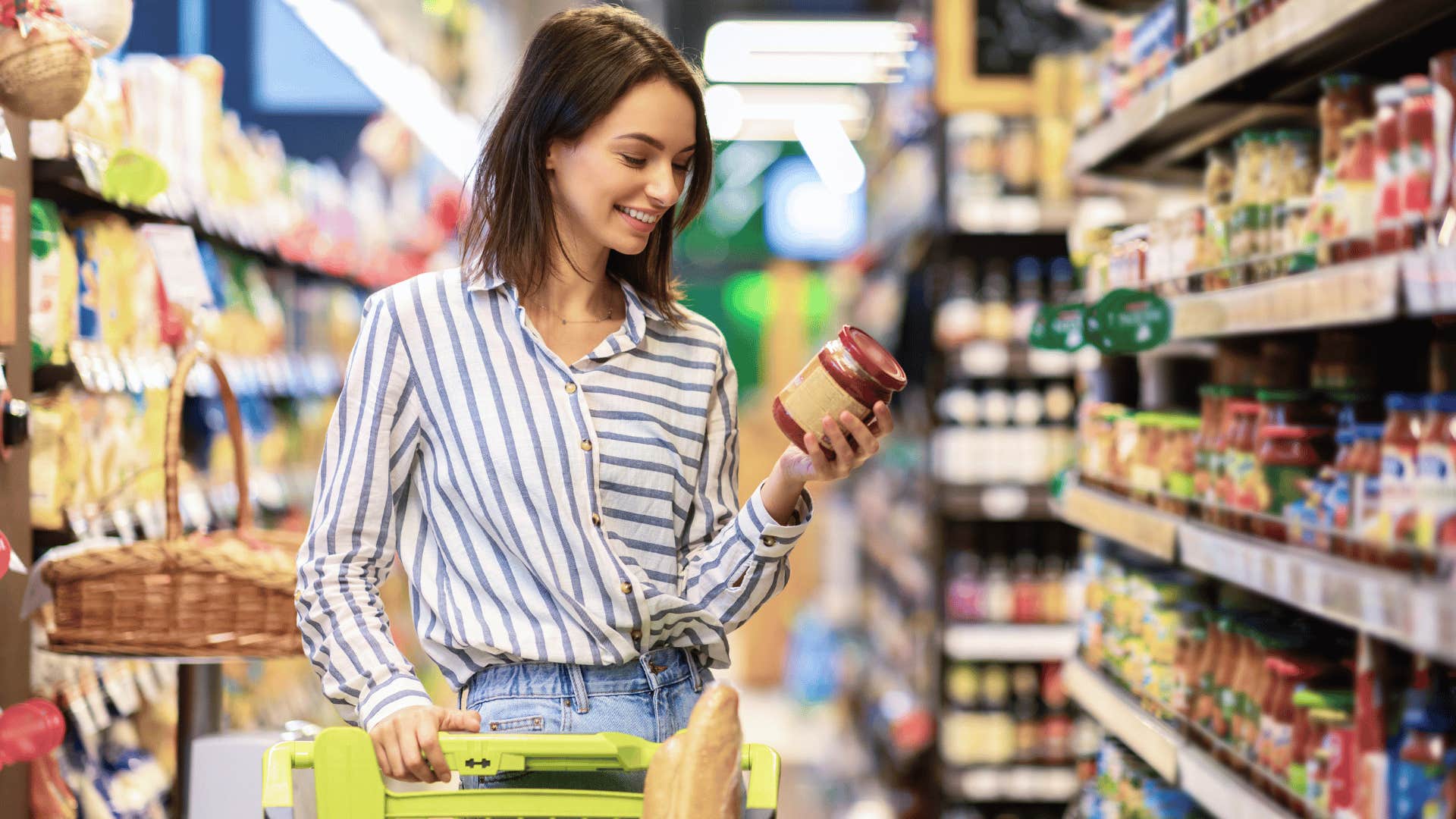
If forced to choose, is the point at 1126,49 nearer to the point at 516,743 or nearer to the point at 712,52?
the point at 516,743

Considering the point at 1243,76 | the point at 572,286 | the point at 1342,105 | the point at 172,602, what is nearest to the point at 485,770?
the point at 572,286

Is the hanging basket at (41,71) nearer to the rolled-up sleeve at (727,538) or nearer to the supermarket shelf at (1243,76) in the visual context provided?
the rolled-up sleeve at (727,538)

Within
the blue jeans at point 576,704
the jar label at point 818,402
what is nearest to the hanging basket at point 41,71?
the blue jeans at point 576,704

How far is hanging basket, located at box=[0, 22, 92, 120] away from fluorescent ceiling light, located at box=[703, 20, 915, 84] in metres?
4.94

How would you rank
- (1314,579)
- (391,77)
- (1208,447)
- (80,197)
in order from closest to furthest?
1. (1314,579)
2. (1208,447)
3. (80,197)
4. (391,77)

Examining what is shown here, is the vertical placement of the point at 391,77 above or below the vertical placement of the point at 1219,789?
above

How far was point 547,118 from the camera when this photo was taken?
1729 millimetres

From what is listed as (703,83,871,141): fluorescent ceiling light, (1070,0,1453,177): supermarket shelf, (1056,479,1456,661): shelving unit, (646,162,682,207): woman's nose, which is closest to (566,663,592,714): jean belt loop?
(646,162,682,207): woman's nose

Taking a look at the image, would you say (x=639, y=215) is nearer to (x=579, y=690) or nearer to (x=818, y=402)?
(x=818, y=402)

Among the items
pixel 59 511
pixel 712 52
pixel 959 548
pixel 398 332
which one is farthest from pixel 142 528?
pixel 712 52

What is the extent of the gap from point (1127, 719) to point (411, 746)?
1856 millimetres

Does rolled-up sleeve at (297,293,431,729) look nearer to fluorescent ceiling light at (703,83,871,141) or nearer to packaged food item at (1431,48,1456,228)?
packaged food item at (1431,48,1456,228)

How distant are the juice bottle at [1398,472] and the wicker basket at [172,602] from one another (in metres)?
1.70

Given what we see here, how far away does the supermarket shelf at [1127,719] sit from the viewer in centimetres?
262
